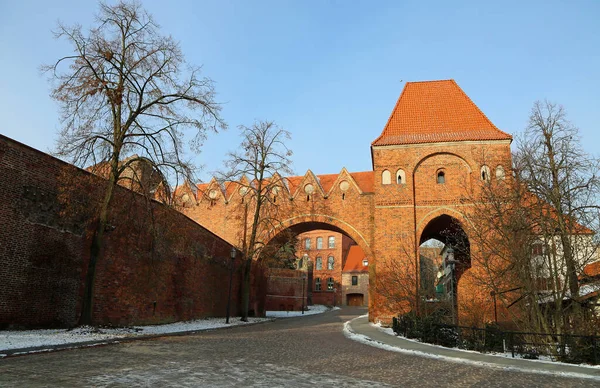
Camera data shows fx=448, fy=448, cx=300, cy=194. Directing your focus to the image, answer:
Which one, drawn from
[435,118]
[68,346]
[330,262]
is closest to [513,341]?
[68,346]

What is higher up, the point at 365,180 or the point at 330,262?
the point at 365,180

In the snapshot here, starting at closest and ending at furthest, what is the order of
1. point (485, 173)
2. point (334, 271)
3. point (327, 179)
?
point (485, 173) → point (327, 179) → point (334, 271)

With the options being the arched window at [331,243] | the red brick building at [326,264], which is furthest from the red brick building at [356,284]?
the arched window at [331,243]

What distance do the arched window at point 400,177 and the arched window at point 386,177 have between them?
0.42 meters

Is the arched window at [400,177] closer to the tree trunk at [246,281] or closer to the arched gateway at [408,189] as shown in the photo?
the arched gateway at [408,189]

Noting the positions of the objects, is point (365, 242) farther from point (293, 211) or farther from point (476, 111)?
point (476, 111)

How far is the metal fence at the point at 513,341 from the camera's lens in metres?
10.9

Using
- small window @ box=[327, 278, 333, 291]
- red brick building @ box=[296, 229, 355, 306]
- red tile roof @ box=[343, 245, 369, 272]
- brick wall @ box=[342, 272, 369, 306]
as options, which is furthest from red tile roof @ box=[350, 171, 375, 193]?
small window @ box=[327, 278, 333, 291]

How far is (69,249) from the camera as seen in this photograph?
13.9 meters

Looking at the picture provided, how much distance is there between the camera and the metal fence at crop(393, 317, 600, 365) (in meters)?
10.9

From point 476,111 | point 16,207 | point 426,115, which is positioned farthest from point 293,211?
point 16,207

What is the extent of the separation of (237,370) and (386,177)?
20240mm

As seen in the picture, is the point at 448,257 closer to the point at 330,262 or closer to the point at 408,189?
the point at 408,189

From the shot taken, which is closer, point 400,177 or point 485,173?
point 485,173
